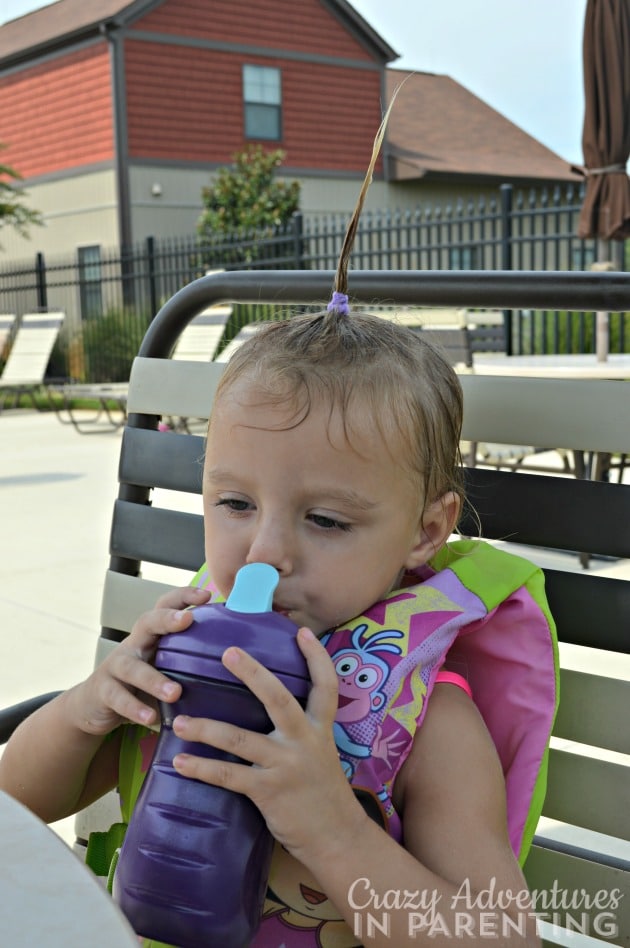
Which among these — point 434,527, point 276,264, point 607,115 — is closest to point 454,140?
point 276,264

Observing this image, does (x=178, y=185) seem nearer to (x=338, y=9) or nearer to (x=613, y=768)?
(x=338, y=9)

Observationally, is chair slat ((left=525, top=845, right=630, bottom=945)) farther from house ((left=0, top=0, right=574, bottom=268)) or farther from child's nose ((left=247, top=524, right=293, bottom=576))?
house ((left=0, top=0, right=574, bottom=268))

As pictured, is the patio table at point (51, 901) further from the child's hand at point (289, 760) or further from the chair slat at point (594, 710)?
the chair slat at point (594, 710)

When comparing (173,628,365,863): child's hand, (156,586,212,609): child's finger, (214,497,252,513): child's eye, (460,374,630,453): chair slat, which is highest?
(460,374,630,453): chair slat

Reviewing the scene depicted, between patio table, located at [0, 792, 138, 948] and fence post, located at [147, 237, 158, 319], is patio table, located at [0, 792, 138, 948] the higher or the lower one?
the lower one

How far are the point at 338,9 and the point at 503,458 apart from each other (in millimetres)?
19559

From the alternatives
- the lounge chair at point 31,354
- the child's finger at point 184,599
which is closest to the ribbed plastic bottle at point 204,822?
the child's finger at point 184,599

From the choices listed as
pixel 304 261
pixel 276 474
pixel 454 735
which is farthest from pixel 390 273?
pixel 304 261

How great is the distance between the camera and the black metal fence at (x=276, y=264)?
12.6 metres

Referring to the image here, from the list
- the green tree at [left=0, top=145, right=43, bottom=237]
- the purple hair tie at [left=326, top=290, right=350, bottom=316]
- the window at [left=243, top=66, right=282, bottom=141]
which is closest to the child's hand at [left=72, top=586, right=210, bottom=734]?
the purple hair tie at [left=326, top=290, right=350, bottom=316]

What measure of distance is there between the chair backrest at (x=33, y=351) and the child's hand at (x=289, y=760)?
42.5 ft

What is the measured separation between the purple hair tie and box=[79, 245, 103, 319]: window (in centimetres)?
1658

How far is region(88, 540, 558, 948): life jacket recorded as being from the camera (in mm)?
1272

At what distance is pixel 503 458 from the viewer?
19.9 ft
